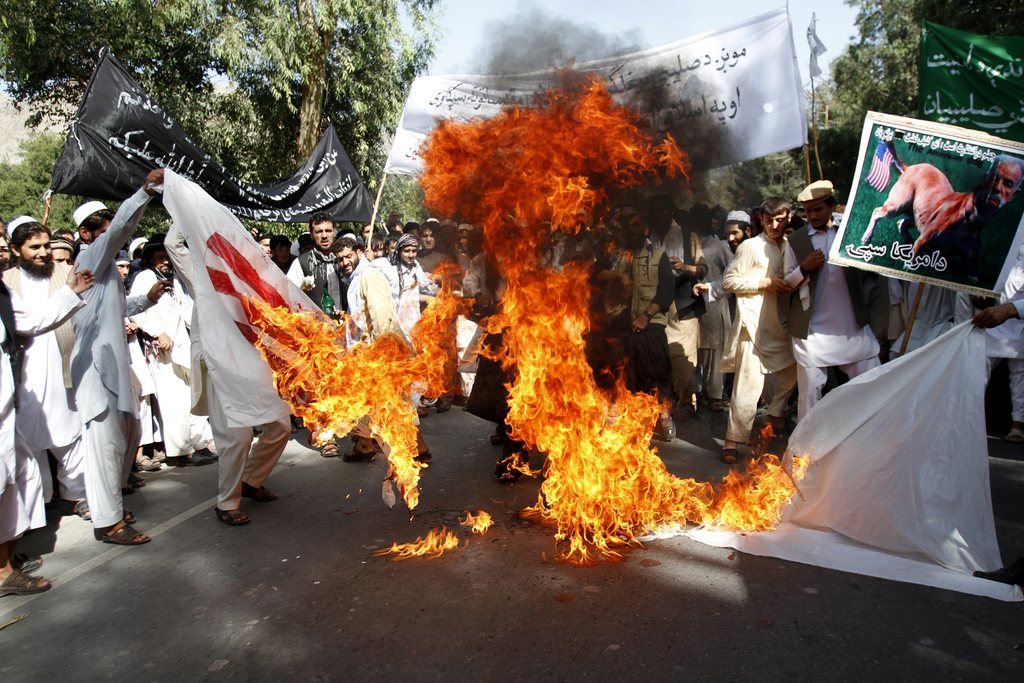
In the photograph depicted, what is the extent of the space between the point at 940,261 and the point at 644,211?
1.91 metres

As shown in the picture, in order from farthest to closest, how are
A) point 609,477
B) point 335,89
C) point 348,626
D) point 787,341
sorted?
point 335,89 < point 787,341 < point 609,477 < point 348,626

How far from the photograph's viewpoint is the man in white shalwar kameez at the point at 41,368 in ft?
14.5

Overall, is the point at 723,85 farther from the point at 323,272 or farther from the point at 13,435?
the point at 13,435

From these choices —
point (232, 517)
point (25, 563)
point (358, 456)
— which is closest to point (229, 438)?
point (232, 517)

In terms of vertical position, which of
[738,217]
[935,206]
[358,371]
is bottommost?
[358,371]

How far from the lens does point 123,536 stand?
453 centimetres

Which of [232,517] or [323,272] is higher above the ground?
[323,272]


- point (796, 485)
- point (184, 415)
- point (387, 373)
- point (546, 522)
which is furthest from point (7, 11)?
point (796, 485)

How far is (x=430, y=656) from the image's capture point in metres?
3.06

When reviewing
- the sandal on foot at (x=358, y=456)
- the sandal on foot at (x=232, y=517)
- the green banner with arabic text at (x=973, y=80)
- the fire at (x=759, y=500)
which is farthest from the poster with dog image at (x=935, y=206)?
the sandal on foot at (x=232, y=517)

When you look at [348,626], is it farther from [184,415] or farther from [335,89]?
[335,89]

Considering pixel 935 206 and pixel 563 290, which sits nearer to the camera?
pixel 935 206

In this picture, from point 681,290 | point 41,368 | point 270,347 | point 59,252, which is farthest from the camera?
point 681,290

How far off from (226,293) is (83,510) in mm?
2118
